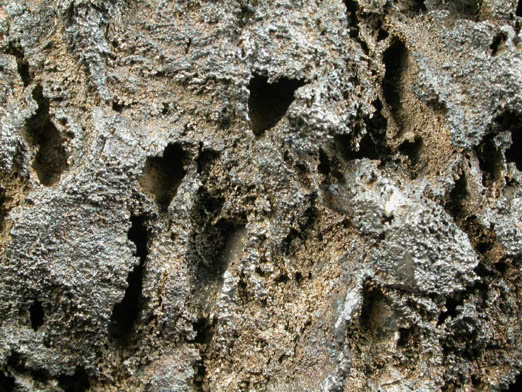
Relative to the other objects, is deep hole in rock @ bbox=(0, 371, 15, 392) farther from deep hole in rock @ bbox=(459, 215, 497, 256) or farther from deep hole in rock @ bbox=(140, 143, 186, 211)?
deep hole in rock @ bbox=(459, 215, 497, 256)

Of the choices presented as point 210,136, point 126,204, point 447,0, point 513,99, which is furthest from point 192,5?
point 513,99

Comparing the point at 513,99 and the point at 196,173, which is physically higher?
the point at 513,99

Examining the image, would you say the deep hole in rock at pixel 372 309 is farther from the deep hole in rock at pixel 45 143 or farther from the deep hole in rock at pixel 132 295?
the deep hole in rock at pixel 45 143

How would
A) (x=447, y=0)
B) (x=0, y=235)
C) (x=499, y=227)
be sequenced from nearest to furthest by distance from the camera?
(x=0, y=235)
(x=499, y=227)
(x=447, y=0)

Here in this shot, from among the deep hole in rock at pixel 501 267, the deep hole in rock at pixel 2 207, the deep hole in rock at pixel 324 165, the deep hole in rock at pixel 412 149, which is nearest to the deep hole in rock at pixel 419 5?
the deep hole in rock at pixel 412 149

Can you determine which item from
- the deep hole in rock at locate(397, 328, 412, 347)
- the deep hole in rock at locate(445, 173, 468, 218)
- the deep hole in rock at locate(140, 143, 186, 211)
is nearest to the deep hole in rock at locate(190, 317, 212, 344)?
the deep hole in rock at locate(140, 143, 186, 211)

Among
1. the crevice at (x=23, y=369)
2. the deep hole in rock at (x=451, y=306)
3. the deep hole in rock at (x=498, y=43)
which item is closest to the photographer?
the crevice at (x=23, y=369)

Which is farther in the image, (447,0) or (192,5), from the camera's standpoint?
(447,0)

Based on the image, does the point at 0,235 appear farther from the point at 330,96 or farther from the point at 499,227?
the point at 499,227

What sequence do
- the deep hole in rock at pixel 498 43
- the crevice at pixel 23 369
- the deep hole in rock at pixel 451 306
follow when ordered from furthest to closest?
the deep hole in rock at pixel 498 43
the deep hole in rock at pixel 451 306
the crevice at pixel 23 369
